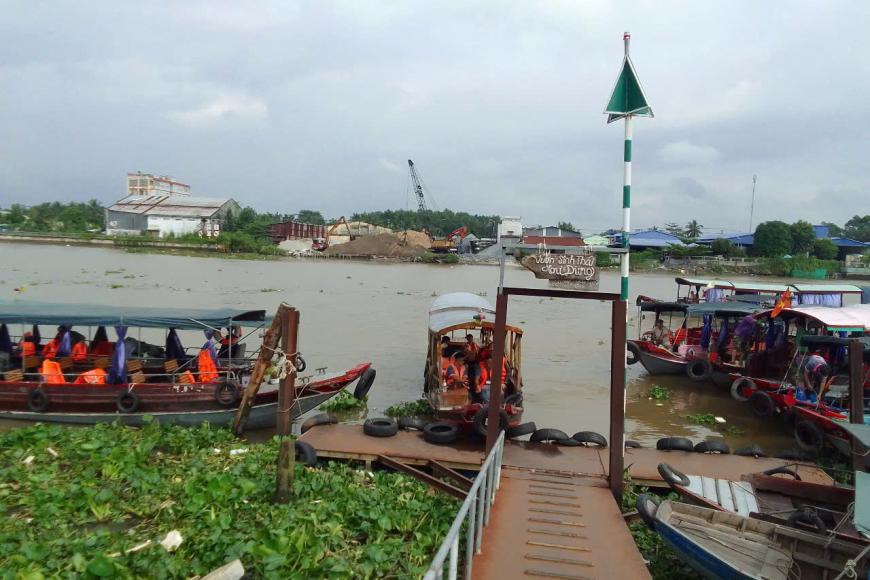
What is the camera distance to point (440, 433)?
8.74m

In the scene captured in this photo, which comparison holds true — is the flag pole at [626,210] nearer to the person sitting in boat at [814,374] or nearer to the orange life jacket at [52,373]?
the person sitting in boat at [814,374]

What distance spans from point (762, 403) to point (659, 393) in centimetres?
348

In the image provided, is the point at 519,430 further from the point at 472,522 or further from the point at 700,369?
the point at 700,369

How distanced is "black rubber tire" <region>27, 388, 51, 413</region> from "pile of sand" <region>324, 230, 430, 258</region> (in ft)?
198

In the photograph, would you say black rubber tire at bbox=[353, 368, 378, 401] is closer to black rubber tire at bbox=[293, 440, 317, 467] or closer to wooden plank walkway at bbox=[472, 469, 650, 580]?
black rubber tire at bbox=[293, 440, 317, 467]

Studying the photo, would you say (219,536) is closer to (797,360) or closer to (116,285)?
(797,360)

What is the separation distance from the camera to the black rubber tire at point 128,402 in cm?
1016

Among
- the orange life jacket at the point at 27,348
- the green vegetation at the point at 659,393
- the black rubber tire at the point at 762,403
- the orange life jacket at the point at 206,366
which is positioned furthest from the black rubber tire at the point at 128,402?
the green vegetation at the point at 659,393

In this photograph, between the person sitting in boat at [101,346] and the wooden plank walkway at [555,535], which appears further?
the person sitting in boat at [101,346]

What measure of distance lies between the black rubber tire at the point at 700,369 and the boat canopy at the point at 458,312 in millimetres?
6020

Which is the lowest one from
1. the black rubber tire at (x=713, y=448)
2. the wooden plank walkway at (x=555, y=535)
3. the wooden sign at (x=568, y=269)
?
the black rubber tire at (x=713, y=448)

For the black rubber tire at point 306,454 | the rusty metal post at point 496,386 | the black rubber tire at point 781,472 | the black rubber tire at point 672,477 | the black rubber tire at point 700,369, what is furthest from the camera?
the black rubber tire at point 700,369

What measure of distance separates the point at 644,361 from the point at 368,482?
12.2m

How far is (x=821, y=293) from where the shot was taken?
20.2 metres
